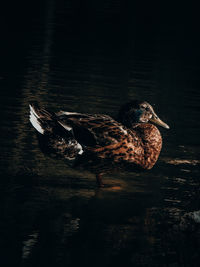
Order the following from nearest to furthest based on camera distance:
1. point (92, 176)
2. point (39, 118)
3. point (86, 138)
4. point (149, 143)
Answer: point (86, 138)
point (39, 118)
point (149, 143)
point (92, 176)

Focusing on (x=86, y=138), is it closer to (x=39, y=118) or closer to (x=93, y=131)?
(x=93, y=131)

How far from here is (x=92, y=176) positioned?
356 inches

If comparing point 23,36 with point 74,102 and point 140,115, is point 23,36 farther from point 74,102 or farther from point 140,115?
point 140,115

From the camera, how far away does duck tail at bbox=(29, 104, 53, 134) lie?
8.23 metres

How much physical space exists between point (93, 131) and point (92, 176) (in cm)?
97

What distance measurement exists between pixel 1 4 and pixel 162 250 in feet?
119

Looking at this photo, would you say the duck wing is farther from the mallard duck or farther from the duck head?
the duck head

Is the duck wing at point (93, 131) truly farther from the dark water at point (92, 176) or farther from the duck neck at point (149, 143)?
the dark water at point (92, 176)

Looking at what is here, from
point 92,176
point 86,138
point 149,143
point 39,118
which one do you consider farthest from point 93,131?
point 92,176

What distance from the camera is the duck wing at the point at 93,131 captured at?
27.0 ft

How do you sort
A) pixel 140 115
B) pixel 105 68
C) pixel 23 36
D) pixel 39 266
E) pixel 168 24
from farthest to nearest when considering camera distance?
pixel 168 24 < pixel 23 36 < pixel 105 68 < pixel 140 115 < pixel 39 266

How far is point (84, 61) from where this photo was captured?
1975cm

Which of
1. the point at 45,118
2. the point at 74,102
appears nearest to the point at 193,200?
the point at 45,118

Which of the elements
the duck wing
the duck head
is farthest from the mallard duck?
the duck head
